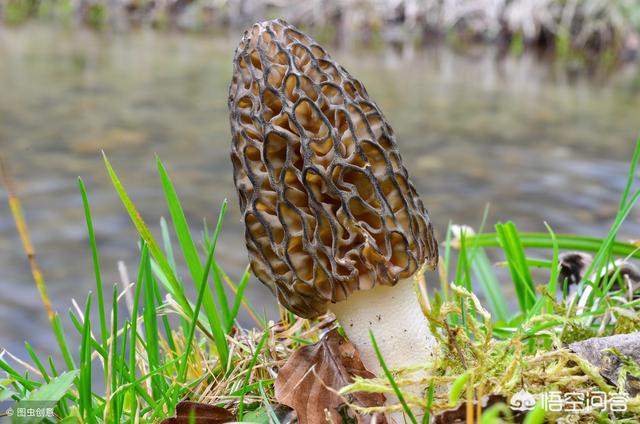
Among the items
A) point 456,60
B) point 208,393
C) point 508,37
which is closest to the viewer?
point 208,393

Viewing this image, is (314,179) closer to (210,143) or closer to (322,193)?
(322,193)

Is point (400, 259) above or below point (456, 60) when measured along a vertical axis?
above

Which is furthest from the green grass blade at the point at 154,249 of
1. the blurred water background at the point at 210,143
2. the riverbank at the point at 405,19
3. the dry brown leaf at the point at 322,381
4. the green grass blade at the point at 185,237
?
the riverbank at the point at 405,19

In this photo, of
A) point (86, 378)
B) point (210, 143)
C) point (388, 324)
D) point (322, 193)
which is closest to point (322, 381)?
point (388, 324)

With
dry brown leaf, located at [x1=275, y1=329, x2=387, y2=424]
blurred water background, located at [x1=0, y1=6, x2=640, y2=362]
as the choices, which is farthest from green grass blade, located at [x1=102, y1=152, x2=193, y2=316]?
blurred water background, located at [x1=0, y1=6, x2=640, y2=362]

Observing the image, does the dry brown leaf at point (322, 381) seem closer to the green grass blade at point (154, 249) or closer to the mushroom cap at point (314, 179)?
the mushroom cap at point (314, 179)

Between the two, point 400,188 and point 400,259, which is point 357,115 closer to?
point 400,188

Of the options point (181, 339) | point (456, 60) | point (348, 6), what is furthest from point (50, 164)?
point (348, 6)
